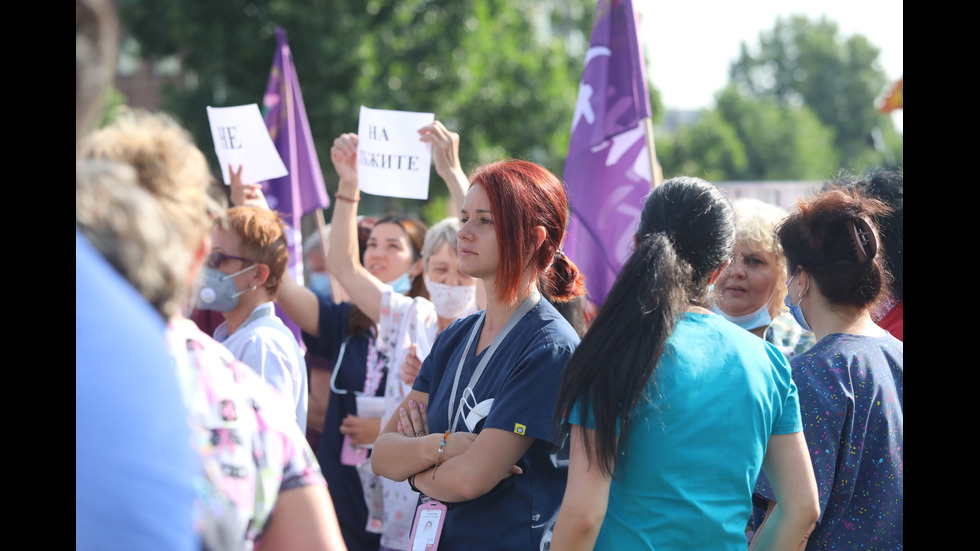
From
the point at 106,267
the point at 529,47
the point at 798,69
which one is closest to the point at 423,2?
the point at 529,47

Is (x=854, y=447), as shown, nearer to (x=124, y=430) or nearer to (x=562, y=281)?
(x=562, y=281)

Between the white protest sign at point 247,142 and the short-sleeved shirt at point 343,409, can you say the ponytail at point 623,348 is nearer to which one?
the short-sleeved shirt at point 343,409

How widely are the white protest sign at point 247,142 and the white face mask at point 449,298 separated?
3.78 feet

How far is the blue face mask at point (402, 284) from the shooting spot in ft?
14.9

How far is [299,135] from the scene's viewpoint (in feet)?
19.7

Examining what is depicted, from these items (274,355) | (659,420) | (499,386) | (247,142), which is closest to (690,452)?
(659,420)

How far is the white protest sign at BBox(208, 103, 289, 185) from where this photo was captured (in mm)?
4484

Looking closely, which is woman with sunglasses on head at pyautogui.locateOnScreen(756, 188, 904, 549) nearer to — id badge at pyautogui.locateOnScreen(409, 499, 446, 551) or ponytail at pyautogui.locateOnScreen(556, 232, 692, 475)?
ponytail at pyautogui.locateOnScreen(556, 232, 692, 475)

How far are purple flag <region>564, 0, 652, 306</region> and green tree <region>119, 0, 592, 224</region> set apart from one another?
11711 mm

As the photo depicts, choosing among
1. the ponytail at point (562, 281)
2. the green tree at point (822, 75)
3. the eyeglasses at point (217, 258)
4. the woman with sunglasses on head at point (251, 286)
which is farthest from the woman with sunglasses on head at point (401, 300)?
the green tree at point (822, 75)

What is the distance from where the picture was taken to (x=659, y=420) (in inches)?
79.8

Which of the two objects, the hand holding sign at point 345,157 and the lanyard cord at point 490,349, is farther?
the hand holding sign at point 345,157

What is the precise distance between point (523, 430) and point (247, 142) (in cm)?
287


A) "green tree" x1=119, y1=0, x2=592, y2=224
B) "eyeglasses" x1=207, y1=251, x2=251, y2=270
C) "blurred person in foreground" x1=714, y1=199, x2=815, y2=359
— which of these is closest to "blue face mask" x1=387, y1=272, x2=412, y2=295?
"eyeglasses" x1=207, y1=251, x2=251, y2=270
